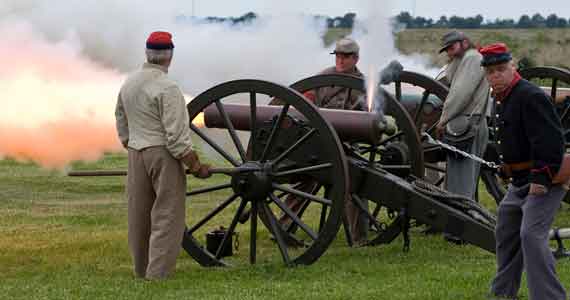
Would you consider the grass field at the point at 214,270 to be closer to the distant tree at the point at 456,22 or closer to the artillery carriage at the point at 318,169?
the artillery carriage at the point at 318,169

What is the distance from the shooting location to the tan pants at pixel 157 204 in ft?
24.0

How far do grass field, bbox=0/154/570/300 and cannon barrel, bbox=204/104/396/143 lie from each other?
0.84 m

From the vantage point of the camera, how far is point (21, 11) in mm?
10625

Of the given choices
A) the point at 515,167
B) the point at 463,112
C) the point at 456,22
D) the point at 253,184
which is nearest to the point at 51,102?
the point at 253,184

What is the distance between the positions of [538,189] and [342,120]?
2384 mm

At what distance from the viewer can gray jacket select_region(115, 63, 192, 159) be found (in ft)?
23.6

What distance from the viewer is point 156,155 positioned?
729 centimetres

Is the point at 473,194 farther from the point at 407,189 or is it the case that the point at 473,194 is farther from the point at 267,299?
the point at 267,299

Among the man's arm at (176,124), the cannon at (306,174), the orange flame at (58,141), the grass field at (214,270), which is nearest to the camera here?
the grass field at (214,270)

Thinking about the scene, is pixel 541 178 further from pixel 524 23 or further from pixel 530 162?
pixel 524 23

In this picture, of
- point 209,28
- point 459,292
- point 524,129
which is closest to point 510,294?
point 459,292

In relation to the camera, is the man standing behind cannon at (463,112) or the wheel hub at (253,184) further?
the man standing behind cannon at (463,112)

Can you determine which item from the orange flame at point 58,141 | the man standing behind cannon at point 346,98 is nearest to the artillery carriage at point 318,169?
the man standing behind cannon at point 346,98

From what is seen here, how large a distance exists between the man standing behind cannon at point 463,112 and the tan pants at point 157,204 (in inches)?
103
